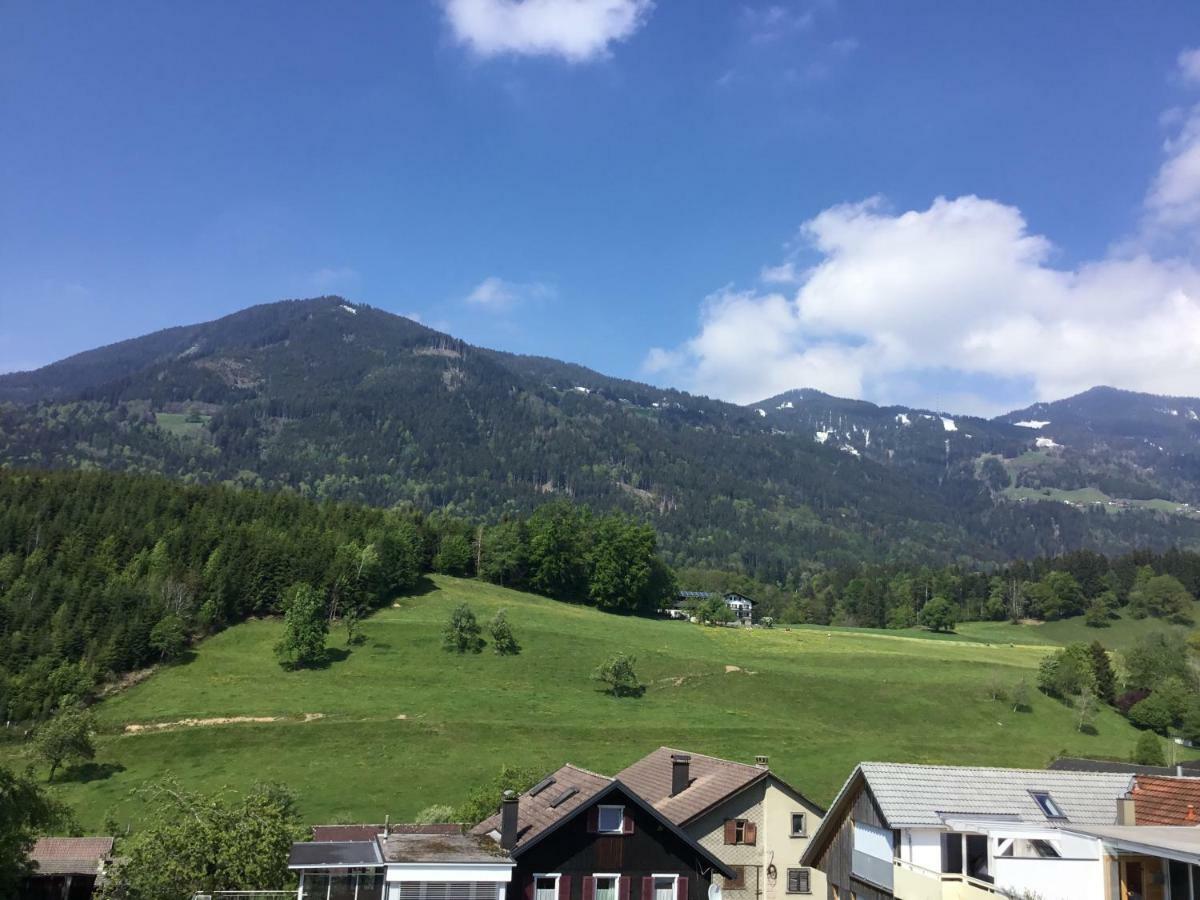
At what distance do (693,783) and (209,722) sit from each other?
1940 inches

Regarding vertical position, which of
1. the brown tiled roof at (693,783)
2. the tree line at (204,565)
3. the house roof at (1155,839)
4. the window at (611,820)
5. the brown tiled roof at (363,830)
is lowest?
the brown tiled roof at (363,830)

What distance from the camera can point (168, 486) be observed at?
136000 millimetres

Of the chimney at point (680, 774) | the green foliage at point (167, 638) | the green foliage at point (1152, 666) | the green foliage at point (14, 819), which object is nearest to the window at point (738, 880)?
the chimney at point (680, 774)

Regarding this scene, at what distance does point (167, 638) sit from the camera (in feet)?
296

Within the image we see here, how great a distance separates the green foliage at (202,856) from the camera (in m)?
28.5

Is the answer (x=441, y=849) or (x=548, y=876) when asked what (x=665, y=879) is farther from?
(x=441, y=849)

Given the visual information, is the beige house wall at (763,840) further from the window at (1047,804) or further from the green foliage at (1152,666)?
the green foliage at (1152,666)

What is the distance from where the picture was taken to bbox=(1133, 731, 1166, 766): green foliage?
251ft

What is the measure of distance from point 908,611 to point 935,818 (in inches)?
6967

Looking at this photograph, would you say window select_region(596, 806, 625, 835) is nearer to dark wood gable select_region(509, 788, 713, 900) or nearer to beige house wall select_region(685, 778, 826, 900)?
dark wood gable select_region(509, 788, 713, 900)

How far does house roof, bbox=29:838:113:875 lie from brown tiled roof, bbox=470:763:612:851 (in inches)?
763

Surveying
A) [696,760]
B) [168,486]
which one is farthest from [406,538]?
[696,760]

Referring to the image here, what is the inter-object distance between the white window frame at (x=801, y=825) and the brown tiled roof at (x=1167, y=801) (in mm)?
17921

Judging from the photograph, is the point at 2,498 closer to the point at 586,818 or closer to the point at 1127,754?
the point at 586,818
